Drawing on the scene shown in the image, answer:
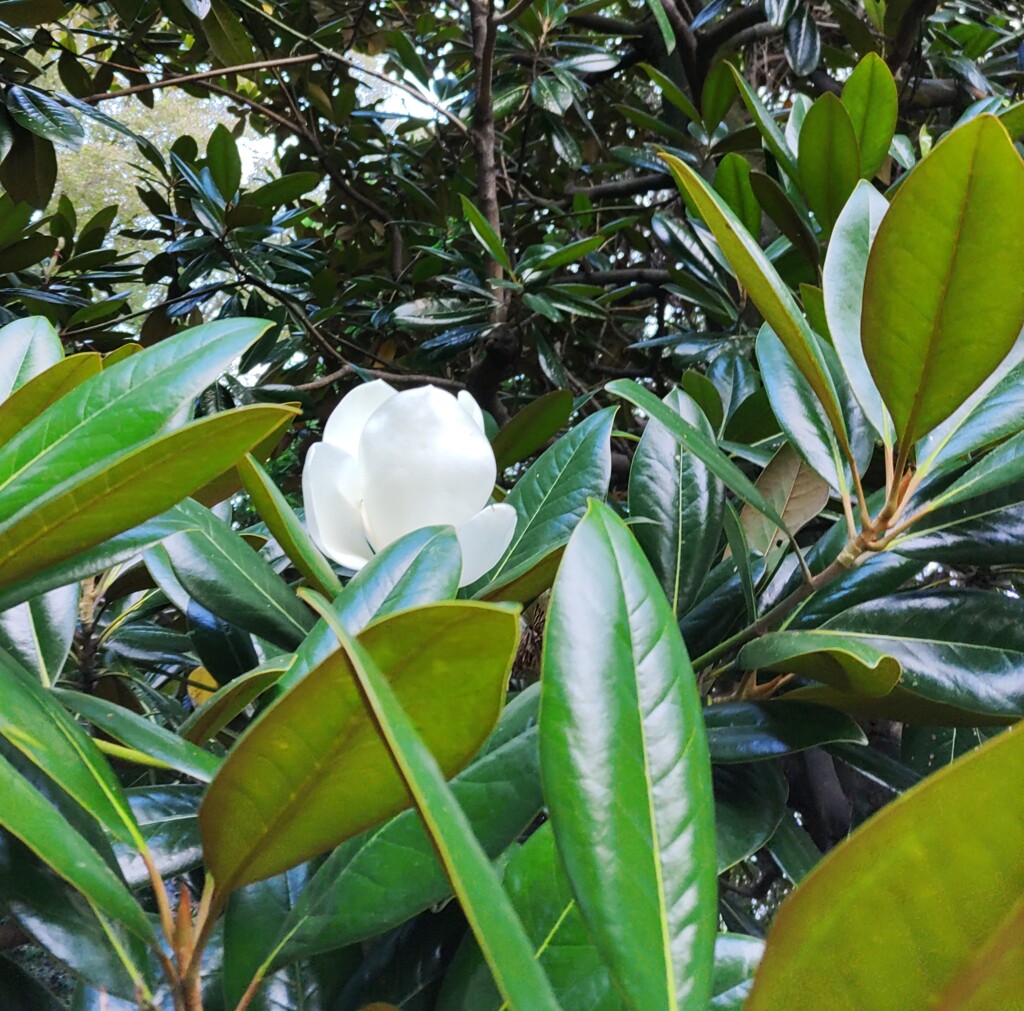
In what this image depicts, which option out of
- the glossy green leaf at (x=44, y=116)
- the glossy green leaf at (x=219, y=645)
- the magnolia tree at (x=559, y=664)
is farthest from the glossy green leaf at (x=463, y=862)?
the glossy green leaf at (x=44, y=116)

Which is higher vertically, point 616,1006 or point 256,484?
point 256,484

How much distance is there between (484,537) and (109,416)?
19 centimetres

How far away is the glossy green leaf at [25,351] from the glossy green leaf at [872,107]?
75 centimetres

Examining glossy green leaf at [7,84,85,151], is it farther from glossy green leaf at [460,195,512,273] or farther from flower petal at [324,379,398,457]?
flower petal at [324,379,398,457]

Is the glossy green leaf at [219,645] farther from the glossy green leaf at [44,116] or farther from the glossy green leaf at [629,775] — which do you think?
the glossy green leaf at [44,116]

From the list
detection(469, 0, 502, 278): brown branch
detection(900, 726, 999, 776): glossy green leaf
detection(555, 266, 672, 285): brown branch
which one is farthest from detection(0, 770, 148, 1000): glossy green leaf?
detection(555, 266, 672, 285): brown branch

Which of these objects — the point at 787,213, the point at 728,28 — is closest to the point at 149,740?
the point at 787,213

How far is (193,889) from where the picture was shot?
0.39 metres

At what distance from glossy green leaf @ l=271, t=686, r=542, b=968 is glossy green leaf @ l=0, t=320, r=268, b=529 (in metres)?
0.16

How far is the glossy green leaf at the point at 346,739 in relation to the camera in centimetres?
20

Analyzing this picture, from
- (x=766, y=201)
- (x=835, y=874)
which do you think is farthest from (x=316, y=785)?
(x=766, y=201)

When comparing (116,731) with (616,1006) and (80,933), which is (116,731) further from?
(616,1006)

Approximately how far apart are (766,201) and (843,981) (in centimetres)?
83

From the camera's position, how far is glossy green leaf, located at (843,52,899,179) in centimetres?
80
